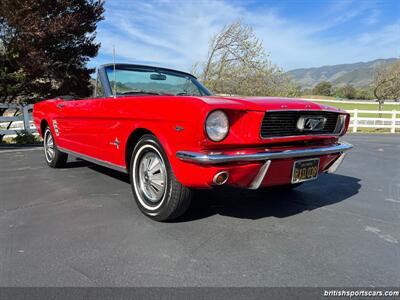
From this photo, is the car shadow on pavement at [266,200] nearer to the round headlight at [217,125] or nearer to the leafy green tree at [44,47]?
the round headlight at [217,125]

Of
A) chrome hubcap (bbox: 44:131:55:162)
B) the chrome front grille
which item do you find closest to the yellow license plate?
the chrome front grille

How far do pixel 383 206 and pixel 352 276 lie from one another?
5.89ft

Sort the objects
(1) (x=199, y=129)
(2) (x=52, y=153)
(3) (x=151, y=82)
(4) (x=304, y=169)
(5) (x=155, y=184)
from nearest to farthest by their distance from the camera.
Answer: (1) (x=199, y=129) → (4) (x=304, y=169) → (5) (x=155, y=184) → (3) (x=151, y=82) → (2) (x=52, y=153)

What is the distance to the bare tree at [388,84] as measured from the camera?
97.3 feet

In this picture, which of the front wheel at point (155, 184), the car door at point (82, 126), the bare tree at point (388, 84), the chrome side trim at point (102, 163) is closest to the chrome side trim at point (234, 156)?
the front wheel at point (155, 184)

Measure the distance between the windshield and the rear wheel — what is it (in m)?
2.02

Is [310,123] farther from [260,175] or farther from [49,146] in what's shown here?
[49,146]

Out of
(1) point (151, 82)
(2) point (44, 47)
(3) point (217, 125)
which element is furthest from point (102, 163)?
(2) point (44, 47)

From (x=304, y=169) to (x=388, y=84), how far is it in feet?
104

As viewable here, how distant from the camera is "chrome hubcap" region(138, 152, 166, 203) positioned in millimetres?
3035

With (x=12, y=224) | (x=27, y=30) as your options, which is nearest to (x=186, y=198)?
(x=12, y=224)

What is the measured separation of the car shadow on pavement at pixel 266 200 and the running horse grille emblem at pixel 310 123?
86cm

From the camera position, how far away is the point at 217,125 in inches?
99.7

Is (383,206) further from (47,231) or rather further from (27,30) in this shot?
(27,30)
